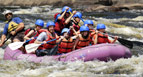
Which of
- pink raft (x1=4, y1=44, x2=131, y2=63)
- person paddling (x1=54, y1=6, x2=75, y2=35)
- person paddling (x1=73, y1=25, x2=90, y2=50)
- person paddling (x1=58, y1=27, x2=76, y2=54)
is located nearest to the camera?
pink raft (x1=4, y1=44, x2=131, y2=63)

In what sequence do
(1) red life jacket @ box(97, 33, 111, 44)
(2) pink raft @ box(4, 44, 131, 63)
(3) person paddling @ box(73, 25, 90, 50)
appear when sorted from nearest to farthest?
1. (2) pink raft @ box(4, 44, 131, 63)
2. (3) person paddling @ box(73, 25, 90, 50)
3. (1) red life jacket @ box(97, 33, 111, 44)

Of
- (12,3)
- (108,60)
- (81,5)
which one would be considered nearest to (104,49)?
(108,60)

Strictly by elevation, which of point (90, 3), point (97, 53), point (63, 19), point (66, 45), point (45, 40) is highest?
point (63, 19)

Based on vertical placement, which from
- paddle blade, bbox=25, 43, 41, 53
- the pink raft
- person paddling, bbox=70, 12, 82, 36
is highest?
person paddling, bbox=70, 12, 82, 36

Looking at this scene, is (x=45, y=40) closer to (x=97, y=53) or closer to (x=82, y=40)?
(x=82, y=40)

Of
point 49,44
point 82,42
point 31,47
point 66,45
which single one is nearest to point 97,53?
point 82,42

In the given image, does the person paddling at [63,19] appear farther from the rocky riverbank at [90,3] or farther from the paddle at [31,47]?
the rocky riverbank at [90,3]

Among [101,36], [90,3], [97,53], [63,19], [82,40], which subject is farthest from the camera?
[90,3]

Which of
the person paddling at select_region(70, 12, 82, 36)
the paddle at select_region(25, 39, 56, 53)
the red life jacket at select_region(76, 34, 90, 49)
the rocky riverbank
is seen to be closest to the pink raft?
the red life jacket at select_region(76, 34, 90, 49)

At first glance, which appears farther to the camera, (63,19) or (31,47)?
(63,19)

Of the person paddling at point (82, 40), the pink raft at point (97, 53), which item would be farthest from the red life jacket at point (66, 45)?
the pink raft at point (97, 53)

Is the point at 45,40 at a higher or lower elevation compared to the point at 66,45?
higher

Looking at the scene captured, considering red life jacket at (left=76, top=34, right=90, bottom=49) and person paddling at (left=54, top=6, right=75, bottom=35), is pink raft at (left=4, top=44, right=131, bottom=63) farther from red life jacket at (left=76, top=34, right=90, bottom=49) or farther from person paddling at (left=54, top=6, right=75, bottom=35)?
person paddling at (left=54, top=6, right=75, bottom=35)

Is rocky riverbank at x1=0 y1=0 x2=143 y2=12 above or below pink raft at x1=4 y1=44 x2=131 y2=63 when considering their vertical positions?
below
